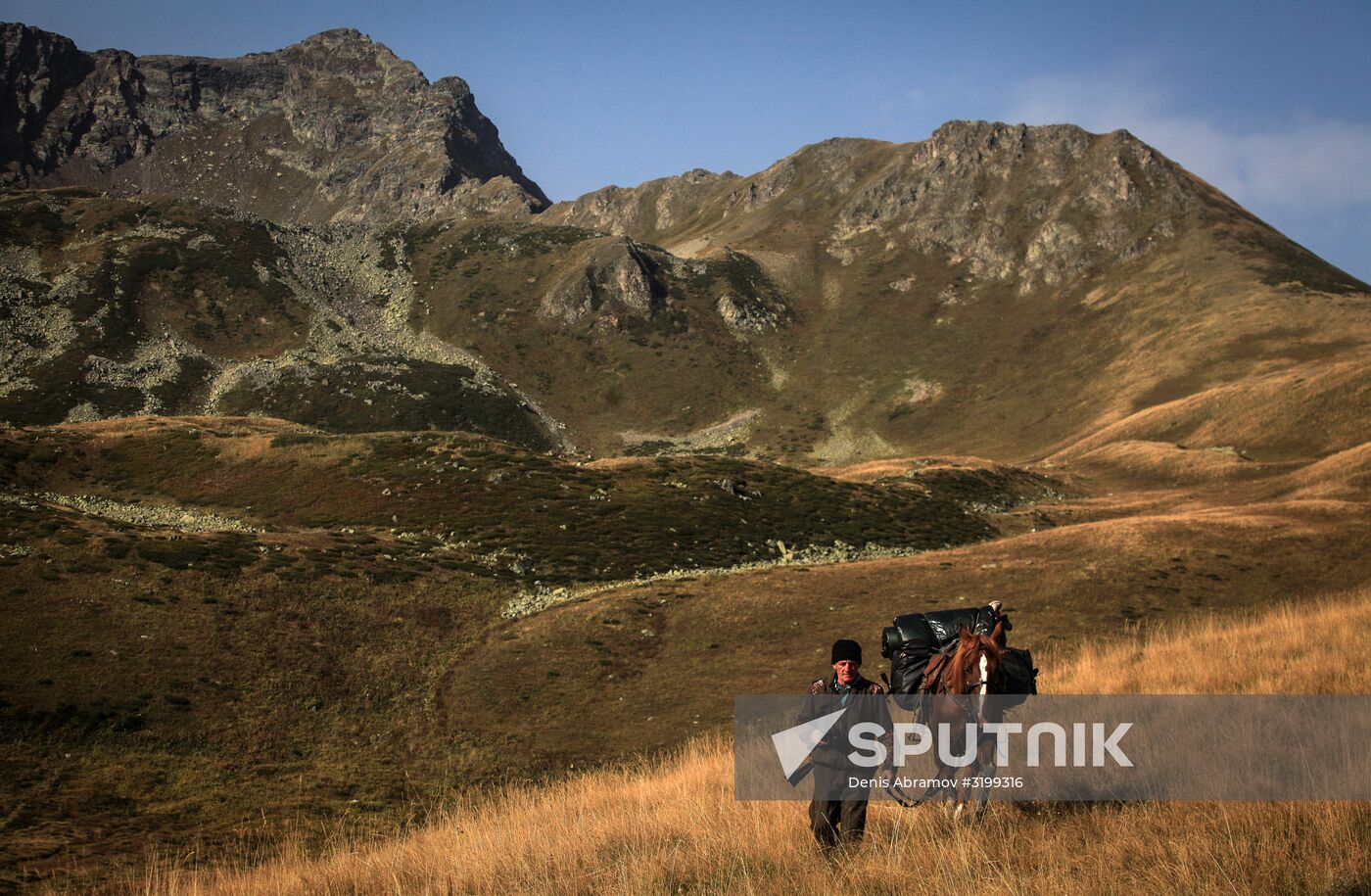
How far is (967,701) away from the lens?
37.3 feet

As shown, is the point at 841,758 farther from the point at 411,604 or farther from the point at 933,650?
the point at 411,604

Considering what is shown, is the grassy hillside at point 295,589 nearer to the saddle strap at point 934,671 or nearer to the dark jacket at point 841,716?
the dark jacket at point 841,716

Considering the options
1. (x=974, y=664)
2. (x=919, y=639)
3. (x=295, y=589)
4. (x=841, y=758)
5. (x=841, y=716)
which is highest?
(x=919, y=639)

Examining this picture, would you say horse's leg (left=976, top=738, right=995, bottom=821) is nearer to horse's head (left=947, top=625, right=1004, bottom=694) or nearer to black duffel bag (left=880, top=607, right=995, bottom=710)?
horse's head (left=947, top=625, right=1004, bottom=694)

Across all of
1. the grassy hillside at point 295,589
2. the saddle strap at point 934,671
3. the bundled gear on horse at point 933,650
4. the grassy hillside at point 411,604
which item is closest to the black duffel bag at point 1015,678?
the bundled gear on horse at point 933,650

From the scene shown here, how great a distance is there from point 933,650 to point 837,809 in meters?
2.79

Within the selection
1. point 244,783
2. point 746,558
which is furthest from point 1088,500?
point 244,783

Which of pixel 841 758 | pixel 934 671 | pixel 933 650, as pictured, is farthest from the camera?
pixel 933 650

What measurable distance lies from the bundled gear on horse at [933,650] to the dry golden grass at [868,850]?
166 centimetres

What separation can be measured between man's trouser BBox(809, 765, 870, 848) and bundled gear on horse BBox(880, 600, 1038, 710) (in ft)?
6.07

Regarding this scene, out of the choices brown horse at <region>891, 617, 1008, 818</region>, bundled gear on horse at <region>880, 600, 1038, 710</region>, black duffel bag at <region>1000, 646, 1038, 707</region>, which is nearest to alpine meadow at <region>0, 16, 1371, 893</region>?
brown horse at <region>891, 617, 1008, 818</region>

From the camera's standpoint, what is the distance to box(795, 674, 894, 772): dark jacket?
1076cm

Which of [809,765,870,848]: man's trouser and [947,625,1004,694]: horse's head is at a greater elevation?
[947,625,1004,694]: horse's head

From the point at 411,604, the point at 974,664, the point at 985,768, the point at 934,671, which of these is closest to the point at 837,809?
the point at 985,768
